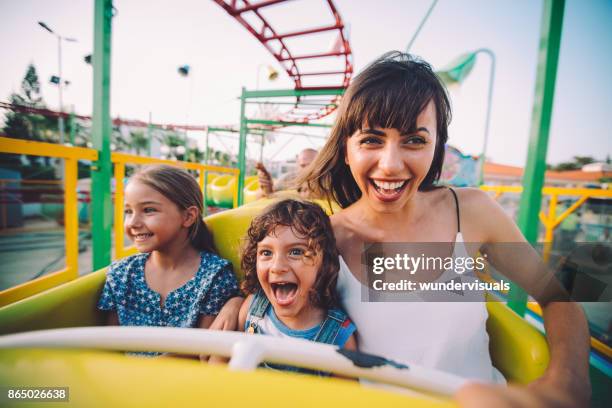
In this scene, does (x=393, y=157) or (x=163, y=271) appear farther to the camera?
(x=163, y=271)

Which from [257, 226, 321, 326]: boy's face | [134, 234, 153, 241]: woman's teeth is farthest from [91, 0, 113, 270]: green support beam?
[257, 226, 321, 326]: boy's face

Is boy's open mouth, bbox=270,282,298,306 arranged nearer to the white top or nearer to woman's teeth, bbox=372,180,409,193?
the white top

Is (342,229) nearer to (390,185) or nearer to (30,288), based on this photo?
(390,185)

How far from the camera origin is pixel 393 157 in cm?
83

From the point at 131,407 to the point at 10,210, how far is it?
709 cm

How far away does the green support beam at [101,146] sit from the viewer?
1378 mm

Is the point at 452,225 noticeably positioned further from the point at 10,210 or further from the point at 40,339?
the point at 10,210

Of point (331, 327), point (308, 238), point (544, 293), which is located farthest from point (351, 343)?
point (544, 293)

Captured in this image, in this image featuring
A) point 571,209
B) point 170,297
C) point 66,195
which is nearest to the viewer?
point 170,297

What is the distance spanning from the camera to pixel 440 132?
3.11 ft

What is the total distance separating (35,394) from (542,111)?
1617 mm

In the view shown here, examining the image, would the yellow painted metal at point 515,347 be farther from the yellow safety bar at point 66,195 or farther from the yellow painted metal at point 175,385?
the yellow safety bar at point 66,195

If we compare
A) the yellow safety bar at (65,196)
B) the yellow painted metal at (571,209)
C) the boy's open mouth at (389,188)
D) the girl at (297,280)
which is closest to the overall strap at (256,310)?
the girl at (297,280)

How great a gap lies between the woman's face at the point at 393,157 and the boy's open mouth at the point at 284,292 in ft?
1.30
